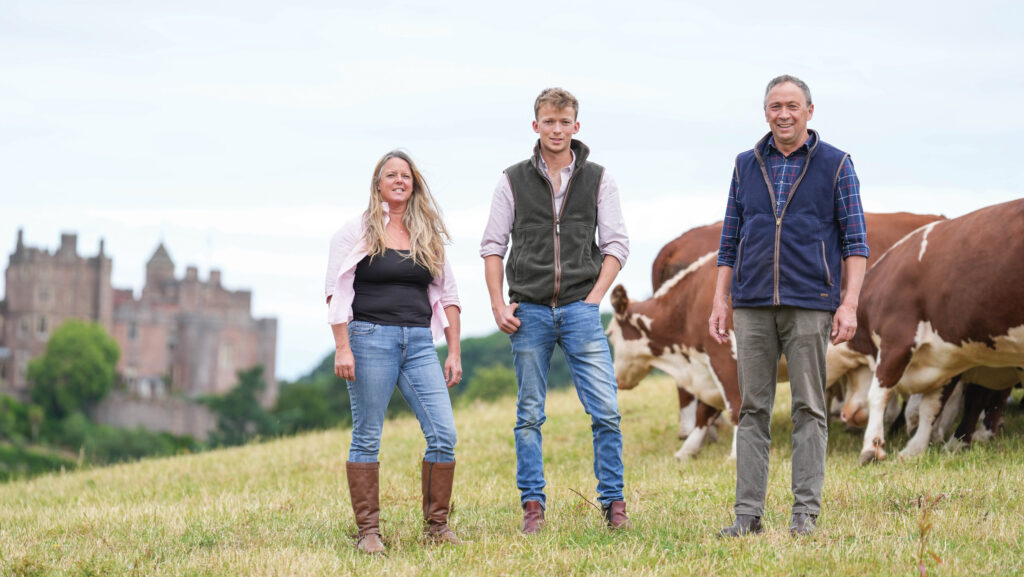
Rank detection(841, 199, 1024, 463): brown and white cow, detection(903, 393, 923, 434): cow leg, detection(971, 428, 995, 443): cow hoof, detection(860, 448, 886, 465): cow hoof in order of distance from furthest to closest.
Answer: detection(903, 393, 923, 434): cow leg < detection(971, 428, 995, 443): cow hoof < detection(860, 448, 886, 465): cow hoof < detection(841, 199, 1024, 463): brown and white cow

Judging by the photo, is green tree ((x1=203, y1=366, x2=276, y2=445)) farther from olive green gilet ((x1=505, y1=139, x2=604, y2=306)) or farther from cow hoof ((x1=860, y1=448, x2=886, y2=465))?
olive green gilet ((x1=505, y1=139, x2=604, y2=306))

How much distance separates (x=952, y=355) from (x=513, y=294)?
370 centimetres

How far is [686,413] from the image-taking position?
11344 millimetres

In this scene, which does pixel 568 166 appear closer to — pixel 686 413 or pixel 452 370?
pixel 452 370

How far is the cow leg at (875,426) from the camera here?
8133 mm

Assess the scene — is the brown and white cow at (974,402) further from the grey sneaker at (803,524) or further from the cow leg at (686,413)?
the grey sneaker at (803,524)

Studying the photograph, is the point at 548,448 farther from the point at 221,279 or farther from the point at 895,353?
the point at 221,279

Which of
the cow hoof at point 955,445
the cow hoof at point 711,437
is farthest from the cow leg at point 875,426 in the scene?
the cow hoof at point 711,437

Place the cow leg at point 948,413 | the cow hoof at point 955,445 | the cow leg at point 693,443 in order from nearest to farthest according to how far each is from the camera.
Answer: the cow hoof at point 955,445, the cow leg at point 948,413, the cow leg at point 693,443

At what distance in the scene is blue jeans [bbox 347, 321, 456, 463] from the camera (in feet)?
18.5

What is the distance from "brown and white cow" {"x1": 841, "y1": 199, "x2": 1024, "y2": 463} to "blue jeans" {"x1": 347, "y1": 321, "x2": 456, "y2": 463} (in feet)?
12.1

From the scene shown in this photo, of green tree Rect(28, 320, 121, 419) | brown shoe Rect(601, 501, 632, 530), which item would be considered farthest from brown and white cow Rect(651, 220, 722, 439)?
green tree Rect(28, 320, 121, 419)

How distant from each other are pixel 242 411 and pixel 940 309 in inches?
3018

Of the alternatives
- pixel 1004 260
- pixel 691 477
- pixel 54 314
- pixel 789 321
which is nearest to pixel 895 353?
pixel 1004 260
